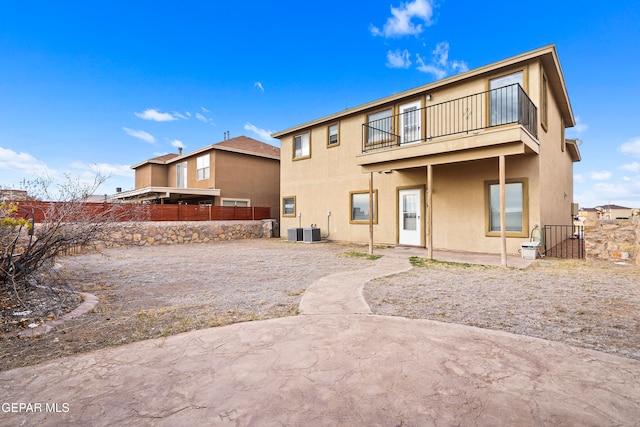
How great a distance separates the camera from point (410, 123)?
36.6 ft

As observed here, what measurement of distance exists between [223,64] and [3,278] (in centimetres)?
1594

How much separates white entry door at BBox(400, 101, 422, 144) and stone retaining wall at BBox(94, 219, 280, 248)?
30.9 feet

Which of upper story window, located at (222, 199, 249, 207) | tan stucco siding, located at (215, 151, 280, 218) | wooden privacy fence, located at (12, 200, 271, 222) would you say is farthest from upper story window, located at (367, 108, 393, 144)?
upper story window, located at (222, 199, 249, 207)

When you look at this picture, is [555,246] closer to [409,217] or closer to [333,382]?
[409,217]

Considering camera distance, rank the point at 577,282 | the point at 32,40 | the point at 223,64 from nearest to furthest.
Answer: the point at 577,282 < the point at 32,40 < the point at 223,64

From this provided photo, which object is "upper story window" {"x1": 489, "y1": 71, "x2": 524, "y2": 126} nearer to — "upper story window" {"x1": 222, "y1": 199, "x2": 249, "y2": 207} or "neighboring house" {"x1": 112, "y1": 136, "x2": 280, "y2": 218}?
"neighboring house" {"x1": 112, "y1": 136, "x2": 280, "y2": 218}

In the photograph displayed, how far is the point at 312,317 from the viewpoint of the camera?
366 cm

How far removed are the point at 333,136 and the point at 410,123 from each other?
155 inches

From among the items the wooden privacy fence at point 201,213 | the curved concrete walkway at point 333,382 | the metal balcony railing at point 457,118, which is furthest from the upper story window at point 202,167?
the curved concrete walkway at point 333,382

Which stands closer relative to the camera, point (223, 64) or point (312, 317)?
point (312, 317)

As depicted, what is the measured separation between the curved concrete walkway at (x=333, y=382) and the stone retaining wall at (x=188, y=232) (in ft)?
35.4

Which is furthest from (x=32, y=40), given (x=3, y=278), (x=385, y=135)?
(x=385, y=135)

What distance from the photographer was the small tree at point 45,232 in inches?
165

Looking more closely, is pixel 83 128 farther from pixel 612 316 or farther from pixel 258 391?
pixel 612 316
